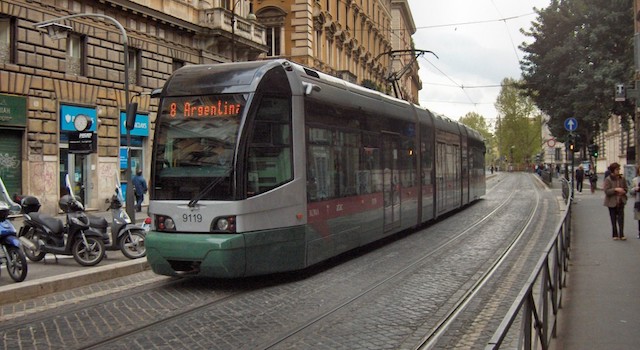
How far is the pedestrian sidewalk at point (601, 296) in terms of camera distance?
5704 millimetres

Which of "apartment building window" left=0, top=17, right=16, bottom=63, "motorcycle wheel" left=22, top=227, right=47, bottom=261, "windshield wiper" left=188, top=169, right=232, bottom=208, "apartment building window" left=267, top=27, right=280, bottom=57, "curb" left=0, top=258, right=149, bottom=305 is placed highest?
"apartment building window" left=267, top=27, right=280, bottom=57

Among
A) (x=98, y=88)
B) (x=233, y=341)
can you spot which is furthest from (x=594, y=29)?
(x=233, y=341)

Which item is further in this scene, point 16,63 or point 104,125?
point 104,125

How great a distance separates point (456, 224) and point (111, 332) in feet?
42.4

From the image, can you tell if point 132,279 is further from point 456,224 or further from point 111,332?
point 456,224

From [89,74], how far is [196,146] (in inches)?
571

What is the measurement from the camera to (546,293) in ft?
17.8

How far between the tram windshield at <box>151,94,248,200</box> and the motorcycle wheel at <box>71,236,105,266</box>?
2.36 m

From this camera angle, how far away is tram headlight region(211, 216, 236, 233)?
26.2 ft

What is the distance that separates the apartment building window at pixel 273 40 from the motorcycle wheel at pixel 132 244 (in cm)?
2666

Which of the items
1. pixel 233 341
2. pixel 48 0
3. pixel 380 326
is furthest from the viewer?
pixel 48 0

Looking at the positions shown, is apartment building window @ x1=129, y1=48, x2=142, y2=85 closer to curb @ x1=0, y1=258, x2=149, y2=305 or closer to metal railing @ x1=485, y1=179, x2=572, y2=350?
curb @ x1=0, y1=258, x2=149, y2=305

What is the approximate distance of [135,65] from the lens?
23578 millimetres

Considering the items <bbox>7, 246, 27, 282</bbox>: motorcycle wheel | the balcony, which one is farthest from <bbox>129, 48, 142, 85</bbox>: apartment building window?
<bbox>7, 246, 27, 282</bbox>: motorcycle wheel
